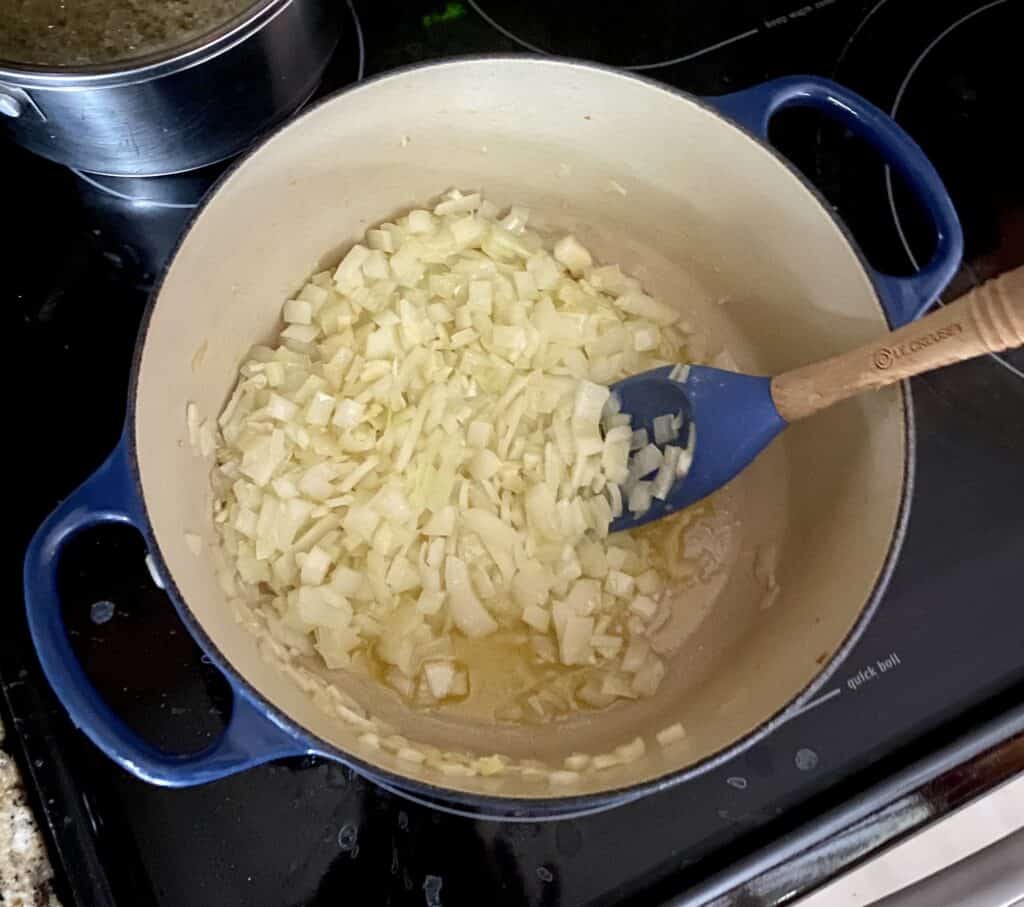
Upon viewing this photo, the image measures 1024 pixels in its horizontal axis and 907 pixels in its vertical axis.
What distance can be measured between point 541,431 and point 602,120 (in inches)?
12.0

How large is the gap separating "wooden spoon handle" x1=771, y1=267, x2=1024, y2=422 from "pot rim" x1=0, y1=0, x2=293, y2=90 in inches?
20.8

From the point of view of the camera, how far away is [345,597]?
0.85 meters

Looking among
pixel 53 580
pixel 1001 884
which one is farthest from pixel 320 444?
pixel 1001 884

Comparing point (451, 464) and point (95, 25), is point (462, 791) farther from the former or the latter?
point (95, 25)

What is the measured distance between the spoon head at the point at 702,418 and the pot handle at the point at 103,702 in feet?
1.33

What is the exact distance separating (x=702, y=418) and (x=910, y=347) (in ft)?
0.70

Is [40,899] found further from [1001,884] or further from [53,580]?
[1001,884]

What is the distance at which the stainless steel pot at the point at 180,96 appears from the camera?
2.38 ft

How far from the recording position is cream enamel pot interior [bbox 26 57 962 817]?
0.68 metres

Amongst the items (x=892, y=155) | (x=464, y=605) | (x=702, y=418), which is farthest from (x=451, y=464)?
(x=892, y=155)

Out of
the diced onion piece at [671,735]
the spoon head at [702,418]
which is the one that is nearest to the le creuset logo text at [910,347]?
the spoon head at [702,418]

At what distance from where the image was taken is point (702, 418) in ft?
2.82

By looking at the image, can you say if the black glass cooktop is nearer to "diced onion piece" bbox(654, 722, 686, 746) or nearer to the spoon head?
"diced onion piece" bbox(654, 722, 686, 746)

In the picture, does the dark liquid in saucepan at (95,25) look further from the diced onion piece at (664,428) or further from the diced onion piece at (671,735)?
the diced onion piece at (671,735)
